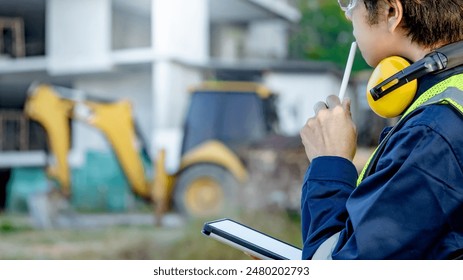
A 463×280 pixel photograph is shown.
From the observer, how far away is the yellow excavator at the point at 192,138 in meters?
3.73

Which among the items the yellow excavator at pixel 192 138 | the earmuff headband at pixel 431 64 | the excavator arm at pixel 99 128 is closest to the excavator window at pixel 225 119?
the yellow excavator at pixel 192 138

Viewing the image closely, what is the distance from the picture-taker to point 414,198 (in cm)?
76

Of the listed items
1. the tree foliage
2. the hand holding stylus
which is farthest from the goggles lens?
the tree foliage

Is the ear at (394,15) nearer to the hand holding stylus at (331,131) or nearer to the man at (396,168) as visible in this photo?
the man at (396,168)

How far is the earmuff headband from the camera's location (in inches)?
32.8

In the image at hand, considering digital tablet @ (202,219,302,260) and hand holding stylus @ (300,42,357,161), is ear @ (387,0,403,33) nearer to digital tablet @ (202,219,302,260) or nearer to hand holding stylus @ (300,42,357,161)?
hand holding stylus @ (300,42,357,161)

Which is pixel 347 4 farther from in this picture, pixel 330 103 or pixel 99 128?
pixel 99 128

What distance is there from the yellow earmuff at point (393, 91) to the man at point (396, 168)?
13mm

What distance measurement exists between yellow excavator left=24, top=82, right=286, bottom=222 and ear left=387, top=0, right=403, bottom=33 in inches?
111

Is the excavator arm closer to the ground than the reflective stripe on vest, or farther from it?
closer to the ground

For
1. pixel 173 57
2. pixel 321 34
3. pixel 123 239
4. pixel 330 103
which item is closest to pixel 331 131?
pixel 330 103

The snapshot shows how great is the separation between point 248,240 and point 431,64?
11.7 inches
